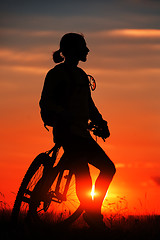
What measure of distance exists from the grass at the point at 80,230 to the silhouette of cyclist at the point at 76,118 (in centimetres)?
26

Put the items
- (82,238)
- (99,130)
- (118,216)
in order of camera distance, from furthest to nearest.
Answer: (118,216), (99,130), (82,238)

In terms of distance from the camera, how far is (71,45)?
8695 mm

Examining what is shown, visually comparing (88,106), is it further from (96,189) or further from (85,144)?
(96,189)

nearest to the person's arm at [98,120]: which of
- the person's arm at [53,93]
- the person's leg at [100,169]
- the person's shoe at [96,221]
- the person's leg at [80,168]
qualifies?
the person's leg at [100,169]

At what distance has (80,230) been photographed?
29.0ft

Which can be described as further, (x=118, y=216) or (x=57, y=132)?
(x=118, y=216)

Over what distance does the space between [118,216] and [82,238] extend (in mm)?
→ 1720

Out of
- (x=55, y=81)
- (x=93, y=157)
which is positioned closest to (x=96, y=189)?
(x=93, y=157)

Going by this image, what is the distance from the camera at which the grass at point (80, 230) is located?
8.33 m

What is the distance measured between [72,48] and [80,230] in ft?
8.83

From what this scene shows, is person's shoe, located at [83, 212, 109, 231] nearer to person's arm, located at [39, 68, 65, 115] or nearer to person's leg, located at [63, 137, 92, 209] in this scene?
person's leg, located at [63, 137, 92, 209]

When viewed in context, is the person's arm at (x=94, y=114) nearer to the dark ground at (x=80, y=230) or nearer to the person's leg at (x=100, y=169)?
the person's leg at (x=100, y=169)

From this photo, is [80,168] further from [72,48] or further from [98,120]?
[72,48]

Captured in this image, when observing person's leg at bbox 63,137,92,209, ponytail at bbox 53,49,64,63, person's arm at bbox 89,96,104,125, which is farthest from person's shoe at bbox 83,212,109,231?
ponytail at bbox 53,49,64,63
